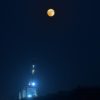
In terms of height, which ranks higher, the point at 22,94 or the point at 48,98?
the point at 22,94

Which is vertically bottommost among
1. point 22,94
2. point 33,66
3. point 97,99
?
point 97,99

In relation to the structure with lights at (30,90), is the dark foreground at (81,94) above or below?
below

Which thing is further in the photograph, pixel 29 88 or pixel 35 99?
pixel 29 88

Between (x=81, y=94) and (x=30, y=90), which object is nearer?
(x=81, y=94)

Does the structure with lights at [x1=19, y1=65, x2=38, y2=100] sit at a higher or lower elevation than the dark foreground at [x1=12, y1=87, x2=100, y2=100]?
higher

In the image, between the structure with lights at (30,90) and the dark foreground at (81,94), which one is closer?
the dark foreground at (81,94)

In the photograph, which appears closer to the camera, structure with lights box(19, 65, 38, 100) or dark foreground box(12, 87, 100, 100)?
dark foreground box(12, 87, 100, 100)

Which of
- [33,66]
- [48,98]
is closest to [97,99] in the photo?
[48,98]

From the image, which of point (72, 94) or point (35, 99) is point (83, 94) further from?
point (35, 99)

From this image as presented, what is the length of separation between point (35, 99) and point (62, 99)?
950 cm

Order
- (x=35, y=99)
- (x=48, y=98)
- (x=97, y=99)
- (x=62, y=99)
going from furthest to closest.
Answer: (x=35, y=99)
(x=48, y=98)
(x=62, y=99)
(x=97, y=99)

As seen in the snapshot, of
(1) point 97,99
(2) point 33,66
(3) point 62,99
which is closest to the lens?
(1) point 97,99

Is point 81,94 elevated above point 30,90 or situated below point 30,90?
below

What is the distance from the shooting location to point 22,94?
189ft
